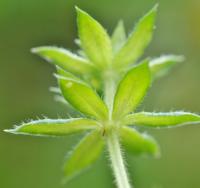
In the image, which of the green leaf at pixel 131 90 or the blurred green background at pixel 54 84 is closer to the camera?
the green leaf at pixel 131 90

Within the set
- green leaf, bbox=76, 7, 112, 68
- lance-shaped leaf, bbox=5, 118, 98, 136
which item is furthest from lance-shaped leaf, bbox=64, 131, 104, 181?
green leaf, bbox=76, 7, 112, 68

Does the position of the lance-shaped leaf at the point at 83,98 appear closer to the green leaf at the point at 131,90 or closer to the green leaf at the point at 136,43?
the green leaf at the point at 131,90

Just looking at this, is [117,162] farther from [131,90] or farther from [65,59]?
[65,59]

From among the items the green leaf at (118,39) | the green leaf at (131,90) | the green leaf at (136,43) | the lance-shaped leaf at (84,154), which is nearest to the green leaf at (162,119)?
the green leaf at (131,90)

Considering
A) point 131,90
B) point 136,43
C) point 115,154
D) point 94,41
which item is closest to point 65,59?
point 94,41

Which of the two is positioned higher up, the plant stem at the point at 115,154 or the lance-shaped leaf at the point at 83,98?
the lance-shaped leaf at the point at 83,98
